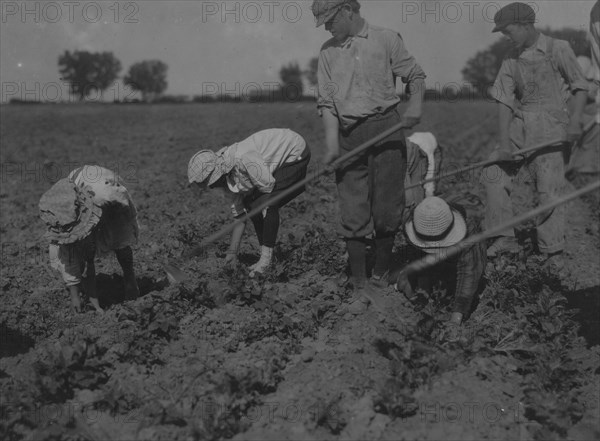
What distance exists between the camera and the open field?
382 cm

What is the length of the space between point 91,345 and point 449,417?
2.02m

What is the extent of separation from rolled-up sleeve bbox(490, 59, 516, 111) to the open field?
3.97ft

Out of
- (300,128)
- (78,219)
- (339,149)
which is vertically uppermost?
(339,149)

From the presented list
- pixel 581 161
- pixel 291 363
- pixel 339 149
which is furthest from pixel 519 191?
pixel 291 363

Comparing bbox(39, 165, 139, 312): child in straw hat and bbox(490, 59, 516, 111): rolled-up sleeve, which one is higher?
bbox(490, 59, 516, 111): rolled-up sleeve

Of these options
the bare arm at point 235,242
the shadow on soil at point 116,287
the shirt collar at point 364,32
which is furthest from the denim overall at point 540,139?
the shadow on soil at point 116,287

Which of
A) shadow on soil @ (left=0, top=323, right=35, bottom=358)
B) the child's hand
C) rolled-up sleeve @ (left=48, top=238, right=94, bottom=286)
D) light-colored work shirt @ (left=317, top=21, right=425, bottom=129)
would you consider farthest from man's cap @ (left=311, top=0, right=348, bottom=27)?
shadow on soil @ (left=0, top=323, right=35, bottom=358)

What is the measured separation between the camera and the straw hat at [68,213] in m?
4.59

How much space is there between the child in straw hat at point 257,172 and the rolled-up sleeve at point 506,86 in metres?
1.55

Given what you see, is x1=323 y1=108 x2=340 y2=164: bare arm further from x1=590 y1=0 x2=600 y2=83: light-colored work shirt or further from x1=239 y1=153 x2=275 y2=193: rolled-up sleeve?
x1=590 y1=0 x2=600 y2=83: light-colored work shirt

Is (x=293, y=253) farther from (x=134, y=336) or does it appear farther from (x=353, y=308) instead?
(x=134, y=336)

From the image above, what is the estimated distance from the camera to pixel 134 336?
175 inches

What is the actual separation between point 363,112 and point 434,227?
854 mm

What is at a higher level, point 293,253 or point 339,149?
point 339,149
